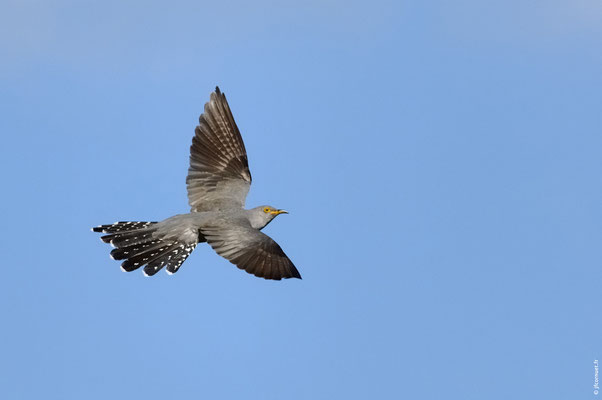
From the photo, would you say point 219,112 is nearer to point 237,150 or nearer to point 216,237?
point 237,150

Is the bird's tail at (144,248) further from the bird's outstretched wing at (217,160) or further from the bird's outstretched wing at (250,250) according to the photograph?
the bird's outstretched wing at (217,160)

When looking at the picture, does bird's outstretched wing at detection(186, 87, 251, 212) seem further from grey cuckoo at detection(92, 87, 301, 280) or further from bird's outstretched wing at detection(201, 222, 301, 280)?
bird's outstretched wing at detection(201, 222, 301, 280)

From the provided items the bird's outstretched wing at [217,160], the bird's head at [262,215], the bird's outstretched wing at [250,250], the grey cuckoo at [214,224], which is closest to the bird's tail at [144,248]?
the grey cuckoo at [214,224]

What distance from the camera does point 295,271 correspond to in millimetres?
18328

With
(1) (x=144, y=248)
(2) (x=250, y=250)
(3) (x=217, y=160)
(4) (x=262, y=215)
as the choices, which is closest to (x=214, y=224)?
(2) (x=250, y=250)

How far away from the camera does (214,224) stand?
18875mm

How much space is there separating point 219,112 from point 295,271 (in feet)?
16.0

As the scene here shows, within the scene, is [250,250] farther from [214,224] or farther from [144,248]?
[144,248]

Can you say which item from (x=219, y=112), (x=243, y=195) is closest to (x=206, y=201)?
(x=243, y=195)

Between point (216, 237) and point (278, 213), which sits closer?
point (216, 237)

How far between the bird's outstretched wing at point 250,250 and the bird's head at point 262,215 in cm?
67

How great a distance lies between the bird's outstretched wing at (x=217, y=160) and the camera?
20531mm

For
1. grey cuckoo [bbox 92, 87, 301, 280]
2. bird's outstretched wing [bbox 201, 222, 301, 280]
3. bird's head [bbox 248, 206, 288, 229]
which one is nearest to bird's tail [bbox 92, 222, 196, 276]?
grey cuckoo [bbox 92, 87, 301, 280]

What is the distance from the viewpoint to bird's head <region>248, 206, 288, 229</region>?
19595 millimetres
